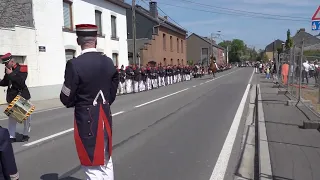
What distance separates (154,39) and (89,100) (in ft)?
124

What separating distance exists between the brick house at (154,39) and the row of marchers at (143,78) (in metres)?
6.03

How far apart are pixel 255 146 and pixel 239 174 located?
6.37ft

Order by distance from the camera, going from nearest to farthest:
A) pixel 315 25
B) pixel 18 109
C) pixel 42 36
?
pixel 18 109, pixel 315 25, pixel 42 36

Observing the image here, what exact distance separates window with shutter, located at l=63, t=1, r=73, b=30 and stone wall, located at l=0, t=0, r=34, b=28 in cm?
307

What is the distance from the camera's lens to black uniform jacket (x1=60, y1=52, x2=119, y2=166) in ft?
10.9

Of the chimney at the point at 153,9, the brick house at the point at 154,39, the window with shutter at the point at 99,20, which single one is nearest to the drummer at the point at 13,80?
the window with shutter at the point at 99,20

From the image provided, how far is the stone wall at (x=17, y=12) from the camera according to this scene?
18.5 m

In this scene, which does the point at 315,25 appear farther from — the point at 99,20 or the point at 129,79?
the point at 99,20

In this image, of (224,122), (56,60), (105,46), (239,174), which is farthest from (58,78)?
(239,174)

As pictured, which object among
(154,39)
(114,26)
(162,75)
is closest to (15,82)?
(114,26)

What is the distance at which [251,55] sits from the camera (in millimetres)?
176250

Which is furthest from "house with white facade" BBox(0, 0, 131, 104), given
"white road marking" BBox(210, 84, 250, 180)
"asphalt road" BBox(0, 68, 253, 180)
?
"white road marking" BBox(210, 84, 250, 180)

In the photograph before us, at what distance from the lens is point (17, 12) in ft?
61.1

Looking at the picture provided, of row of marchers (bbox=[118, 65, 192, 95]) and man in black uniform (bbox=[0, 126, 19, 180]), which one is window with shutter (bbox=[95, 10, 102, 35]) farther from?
man in black uniform (bbox=[0, 126, 19, 180])
